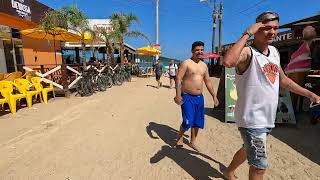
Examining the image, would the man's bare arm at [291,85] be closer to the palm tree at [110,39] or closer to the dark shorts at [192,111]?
the dark shorts at [192,111]

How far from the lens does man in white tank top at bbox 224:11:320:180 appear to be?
275 centimetres

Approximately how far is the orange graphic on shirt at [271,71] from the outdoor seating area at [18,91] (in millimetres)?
7162

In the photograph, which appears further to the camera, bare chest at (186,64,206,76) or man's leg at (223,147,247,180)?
bare chest at (186,64,206,76)

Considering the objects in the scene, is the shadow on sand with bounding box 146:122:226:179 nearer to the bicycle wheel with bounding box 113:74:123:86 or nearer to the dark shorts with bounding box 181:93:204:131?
the dark shorts with bounding box 181:93:204:131

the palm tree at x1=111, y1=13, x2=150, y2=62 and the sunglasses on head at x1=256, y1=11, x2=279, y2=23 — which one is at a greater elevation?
the palm tree at x1=111, y1=13, x2=150, y2=62

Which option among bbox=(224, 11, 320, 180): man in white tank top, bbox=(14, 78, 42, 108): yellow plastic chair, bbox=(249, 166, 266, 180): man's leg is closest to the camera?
bbox=(224, 11, 320, 180): man in white tank top

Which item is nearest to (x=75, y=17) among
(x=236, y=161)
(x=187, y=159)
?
(x=187, y=159)

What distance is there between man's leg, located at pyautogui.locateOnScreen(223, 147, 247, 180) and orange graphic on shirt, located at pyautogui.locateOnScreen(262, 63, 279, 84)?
2.97 ft

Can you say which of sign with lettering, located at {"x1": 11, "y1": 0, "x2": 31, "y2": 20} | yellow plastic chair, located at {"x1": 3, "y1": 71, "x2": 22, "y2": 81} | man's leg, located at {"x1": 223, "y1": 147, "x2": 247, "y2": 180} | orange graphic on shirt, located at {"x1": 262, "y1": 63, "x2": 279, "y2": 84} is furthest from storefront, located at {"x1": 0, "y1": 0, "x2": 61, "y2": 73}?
→ orange graphic on shirt, located at {"x1": 262, "y1": 63, "x2": 279, "y2": 84}

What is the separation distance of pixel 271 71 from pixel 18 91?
8174mm

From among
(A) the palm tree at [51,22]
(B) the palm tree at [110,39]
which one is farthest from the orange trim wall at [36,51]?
(A) the palm tree at [51,22]

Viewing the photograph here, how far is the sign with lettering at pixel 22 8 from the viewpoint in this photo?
42.4ft

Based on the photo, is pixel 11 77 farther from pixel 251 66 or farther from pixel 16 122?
pixel 251 66

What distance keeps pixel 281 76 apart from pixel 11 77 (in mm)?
8594
